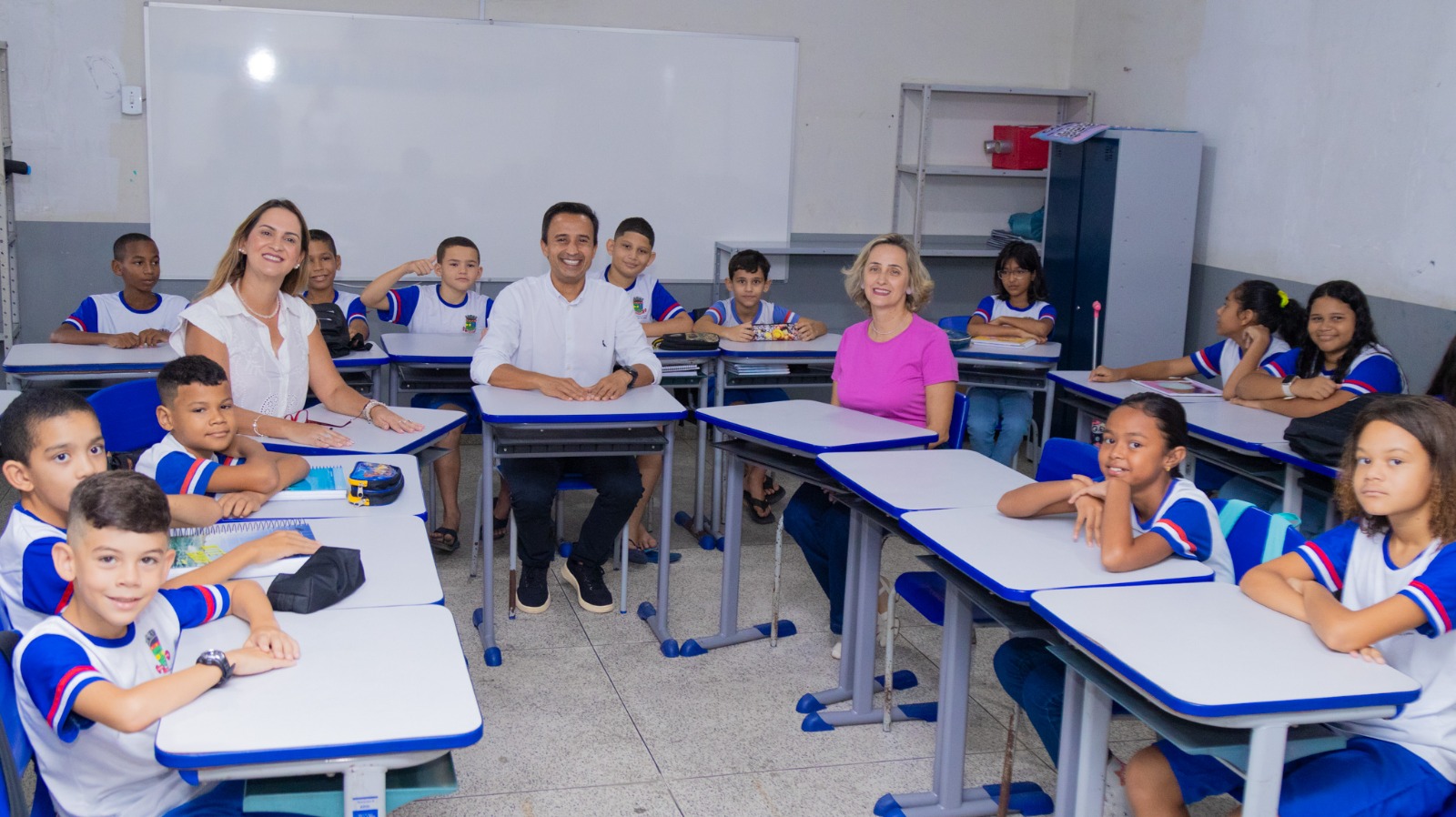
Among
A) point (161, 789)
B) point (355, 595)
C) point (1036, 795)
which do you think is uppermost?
point (355, 595)

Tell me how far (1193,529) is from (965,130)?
4.71 m

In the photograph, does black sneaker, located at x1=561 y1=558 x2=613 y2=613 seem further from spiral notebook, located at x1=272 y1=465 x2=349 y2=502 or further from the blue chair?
the blue chair

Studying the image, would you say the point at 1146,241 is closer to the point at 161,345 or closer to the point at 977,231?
the point at 977,231

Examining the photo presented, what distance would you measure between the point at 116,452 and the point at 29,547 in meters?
1.05

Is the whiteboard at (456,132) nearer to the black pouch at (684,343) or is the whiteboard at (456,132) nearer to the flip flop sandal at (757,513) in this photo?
the black pouch at (684,343)

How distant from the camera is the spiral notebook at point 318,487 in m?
2.38

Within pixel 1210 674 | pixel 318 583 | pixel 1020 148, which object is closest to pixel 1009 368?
pixel 1020 148

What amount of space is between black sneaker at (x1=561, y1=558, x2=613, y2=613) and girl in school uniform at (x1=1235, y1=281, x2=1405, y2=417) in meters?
2.18

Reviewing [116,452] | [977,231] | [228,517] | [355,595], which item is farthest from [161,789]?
[977,231]

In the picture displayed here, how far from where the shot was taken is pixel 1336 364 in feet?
12.3

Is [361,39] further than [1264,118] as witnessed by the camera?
Yes

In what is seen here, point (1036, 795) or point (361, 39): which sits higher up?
point (361, 39)

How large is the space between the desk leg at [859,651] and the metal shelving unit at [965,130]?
3773 millimetres

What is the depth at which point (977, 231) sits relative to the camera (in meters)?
6.66
